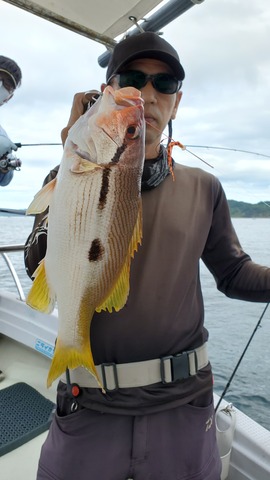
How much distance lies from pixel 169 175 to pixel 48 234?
2.10 ft

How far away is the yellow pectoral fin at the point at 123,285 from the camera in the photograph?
1214 mm

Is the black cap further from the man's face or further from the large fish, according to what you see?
the large fish

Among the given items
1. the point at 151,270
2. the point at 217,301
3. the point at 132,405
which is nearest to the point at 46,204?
the point at 151,270

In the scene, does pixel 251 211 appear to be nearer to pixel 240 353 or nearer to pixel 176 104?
pixel 176 104

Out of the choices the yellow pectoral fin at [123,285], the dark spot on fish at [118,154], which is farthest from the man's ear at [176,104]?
the yellow pectoral fin at [123,285]

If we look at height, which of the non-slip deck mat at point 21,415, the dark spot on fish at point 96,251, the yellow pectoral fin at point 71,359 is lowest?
the non-slip deck mat at point 21,415

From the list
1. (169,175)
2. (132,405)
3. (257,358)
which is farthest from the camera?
(257,358)

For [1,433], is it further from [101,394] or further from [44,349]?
[101,394]

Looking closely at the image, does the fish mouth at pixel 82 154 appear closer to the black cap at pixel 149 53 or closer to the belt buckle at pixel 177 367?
the black cap at pixel 149 53

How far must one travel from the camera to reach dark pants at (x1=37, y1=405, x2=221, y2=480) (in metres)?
1.29

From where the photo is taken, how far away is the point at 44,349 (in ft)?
11.3

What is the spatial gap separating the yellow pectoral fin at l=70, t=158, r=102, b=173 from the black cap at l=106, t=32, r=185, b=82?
563 millimetres

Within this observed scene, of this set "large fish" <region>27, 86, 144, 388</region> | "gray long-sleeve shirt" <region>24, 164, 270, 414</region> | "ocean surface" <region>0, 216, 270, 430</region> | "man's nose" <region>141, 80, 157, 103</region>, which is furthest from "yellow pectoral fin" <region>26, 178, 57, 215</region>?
"ocean surface" <region>0, 216, 270, 430</region>

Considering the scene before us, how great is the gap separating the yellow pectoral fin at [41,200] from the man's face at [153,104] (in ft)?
1.61
